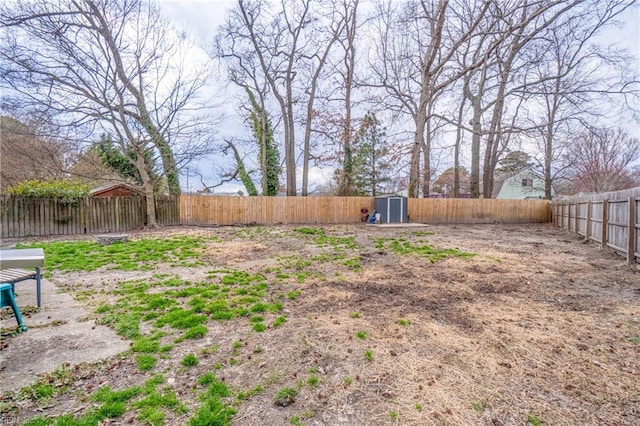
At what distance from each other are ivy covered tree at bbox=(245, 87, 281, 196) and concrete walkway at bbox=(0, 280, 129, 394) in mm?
14256

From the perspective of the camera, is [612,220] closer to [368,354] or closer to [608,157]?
[368,354]

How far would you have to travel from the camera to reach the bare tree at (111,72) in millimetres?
9219

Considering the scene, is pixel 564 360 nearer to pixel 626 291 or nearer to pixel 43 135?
pixel 626 291

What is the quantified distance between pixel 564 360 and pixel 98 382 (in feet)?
11.2

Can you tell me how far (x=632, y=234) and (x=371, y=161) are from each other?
1555 centimetres

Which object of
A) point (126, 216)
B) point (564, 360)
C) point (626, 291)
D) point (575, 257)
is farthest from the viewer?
point (126, 216)

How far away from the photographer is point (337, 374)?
7.10ft

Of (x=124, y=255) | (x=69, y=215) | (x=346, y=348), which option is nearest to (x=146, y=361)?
(x=346, y=348)

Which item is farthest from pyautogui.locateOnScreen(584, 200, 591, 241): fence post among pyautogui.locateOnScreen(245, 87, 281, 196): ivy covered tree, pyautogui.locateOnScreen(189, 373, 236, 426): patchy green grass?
pyautogui.locateOnScreen(245, 87, 281, 196): ivy covered tree

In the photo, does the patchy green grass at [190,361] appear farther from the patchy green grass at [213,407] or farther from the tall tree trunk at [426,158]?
the tall tree trunk at [426,158]

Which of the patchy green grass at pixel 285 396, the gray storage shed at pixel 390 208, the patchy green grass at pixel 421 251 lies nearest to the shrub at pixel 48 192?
the patchy green grass at pixel 421 251

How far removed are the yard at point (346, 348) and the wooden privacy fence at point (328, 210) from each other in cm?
825

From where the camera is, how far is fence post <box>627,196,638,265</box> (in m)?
5.55

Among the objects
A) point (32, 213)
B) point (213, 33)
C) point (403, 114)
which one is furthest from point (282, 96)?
point (32, 213)
